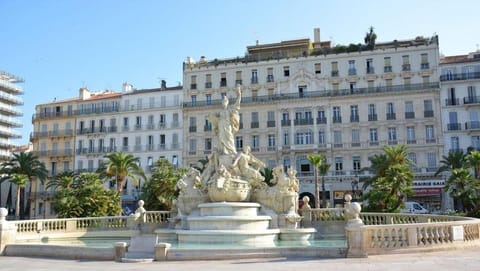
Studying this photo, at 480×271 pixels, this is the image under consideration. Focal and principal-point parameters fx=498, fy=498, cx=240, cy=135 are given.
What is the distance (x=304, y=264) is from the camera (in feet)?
39.5

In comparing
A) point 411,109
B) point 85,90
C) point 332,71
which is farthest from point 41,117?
point 411,109

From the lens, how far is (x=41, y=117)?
65750mm

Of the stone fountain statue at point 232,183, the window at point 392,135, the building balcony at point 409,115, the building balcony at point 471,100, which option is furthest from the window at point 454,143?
the stone fountain statue at point 232,183

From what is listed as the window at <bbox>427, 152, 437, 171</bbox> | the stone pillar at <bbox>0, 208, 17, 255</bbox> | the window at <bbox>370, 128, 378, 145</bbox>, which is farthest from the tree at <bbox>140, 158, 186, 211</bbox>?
the window at <bbox>427, 152, 437, 171</bbox>

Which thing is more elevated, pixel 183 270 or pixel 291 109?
pixel 291 109

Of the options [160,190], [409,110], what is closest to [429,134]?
[409,110]

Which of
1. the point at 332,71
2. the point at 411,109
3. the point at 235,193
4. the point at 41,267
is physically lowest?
the point at 41,267

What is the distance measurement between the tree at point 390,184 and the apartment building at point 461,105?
37.3 ft

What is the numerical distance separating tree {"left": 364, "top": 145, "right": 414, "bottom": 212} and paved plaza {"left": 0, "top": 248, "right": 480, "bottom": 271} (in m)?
18.8

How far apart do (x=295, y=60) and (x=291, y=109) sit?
5885 mm

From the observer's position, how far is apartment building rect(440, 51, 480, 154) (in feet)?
166

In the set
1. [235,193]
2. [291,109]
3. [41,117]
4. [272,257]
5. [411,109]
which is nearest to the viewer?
[272,257]

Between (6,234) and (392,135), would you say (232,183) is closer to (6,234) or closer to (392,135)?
(6,234)

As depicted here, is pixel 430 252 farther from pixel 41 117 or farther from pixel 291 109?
pixel 41 117
